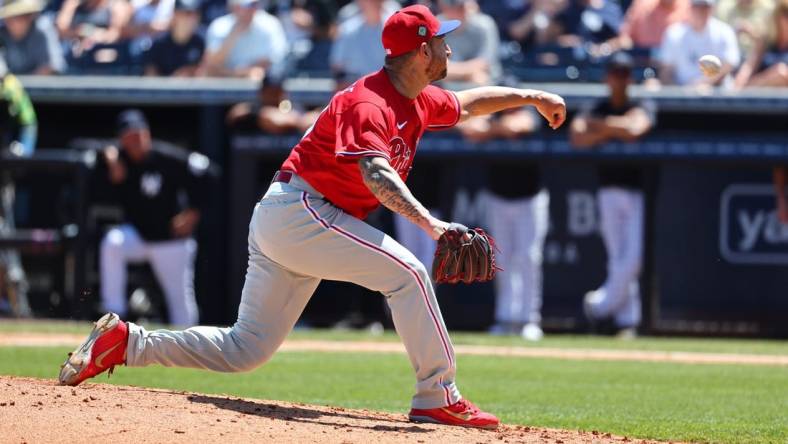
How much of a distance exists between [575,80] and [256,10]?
3146 millimetres

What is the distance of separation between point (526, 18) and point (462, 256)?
27.6ft

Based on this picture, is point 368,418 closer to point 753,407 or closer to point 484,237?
point 484,237

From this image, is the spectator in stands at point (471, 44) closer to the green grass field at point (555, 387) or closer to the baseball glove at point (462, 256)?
the green grass field at point (555, 387)

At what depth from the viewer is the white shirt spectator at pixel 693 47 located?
12.4 metres

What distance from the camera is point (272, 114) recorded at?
1209 cm

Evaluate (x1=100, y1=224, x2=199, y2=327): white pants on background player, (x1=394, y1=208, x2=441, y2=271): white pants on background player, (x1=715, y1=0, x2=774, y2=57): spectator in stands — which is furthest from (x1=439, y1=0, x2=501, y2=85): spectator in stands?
(x1=100, y1=224, x2=199, y2=327): white pants on background player

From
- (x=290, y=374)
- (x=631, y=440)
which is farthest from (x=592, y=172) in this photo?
(x=631, y=440)

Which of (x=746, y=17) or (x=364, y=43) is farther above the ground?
(x=746, y=17)

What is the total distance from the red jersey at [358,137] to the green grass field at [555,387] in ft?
5.00

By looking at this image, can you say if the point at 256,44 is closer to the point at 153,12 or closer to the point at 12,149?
the point at 153,12

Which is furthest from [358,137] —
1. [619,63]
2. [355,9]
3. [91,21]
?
[91,21]

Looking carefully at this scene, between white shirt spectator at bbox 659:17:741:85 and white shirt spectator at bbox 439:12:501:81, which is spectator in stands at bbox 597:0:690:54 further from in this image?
white shirt spectator at bbox 439:12:501:81

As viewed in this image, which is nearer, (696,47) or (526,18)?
(696,47)

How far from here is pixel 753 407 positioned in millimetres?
7145
